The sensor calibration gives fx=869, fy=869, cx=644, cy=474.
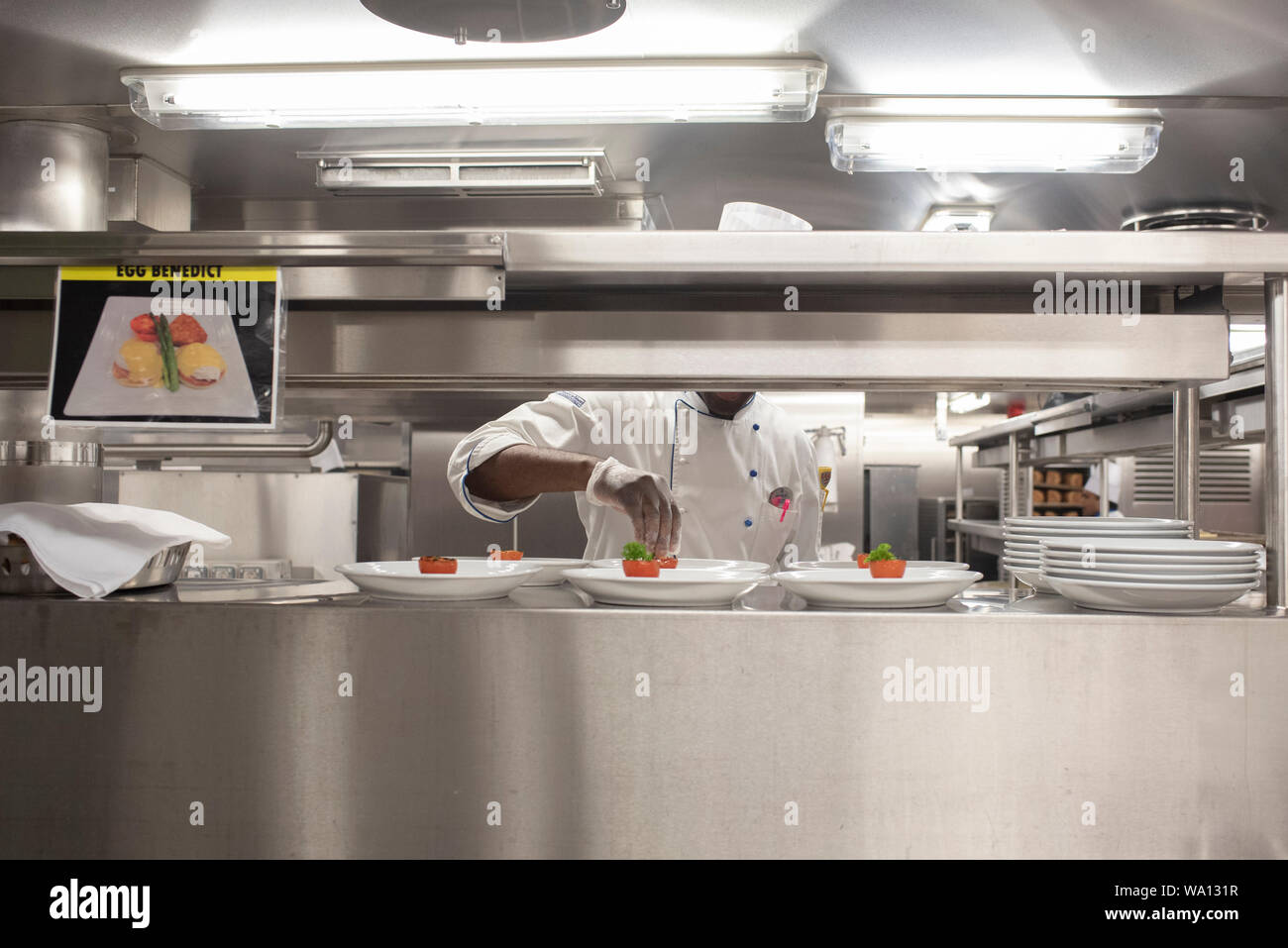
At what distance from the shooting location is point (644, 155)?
2.78 meters

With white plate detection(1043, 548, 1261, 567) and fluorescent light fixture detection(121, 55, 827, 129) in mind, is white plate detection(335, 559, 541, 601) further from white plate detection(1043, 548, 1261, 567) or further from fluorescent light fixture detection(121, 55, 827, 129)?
fluorescent light fixture detection(121, 55, 827, 129)

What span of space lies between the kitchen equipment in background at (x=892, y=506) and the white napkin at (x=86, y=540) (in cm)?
518

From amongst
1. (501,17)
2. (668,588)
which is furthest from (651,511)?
(501,17)

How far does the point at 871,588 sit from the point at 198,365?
1.00 metres

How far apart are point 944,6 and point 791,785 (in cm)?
160

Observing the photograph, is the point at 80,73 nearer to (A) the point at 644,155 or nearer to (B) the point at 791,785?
(A) the point at 644,155

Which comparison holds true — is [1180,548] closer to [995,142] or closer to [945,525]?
[995,142]

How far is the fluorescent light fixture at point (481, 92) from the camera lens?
6.51ft

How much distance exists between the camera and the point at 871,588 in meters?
1.18

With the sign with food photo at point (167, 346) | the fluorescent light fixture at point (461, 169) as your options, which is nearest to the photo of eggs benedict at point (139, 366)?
the sign with food photo at point (167, 346)

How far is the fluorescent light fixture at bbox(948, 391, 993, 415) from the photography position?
6.40 meters

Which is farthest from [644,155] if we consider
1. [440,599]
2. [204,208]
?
[440,599]

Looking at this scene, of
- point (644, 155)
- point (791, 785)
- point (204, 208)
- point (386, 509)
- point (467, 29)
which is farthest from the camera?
point (386, 509)

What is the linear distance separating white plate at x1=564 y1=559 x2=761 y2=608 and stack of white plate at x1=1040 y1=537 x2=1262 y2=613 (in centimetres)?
44
